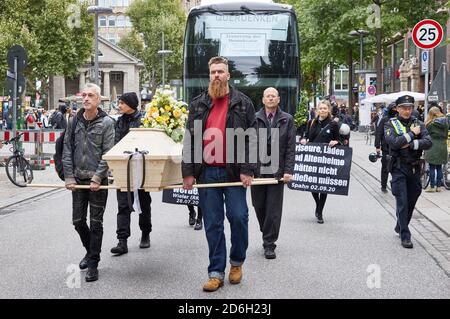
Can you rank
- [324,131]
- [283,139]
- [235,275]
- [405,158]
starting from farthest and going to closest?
[324,131] → [405,158] → [283,139] → [235,275]

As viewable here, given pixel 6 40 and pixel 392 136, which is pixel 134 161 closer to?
pixel 392 136

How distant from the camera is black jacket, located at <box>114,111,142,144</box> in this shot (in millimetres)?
7703

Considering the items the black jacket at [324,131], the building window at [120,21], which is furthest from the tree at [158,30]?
the black jacket at [324,131]

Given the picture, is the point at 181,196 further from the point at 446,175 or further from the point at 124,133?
the point at 446,175

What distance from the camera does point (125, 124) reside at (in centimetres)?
777

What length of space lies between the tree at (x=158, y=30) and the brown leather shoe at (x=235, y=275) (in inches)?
3482

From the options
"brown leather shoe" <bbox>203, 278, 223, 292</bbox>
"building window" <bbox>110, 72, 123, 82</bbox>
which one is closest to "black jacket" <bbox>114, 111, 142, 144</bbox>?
"brown leather shoe" <bbox>203, 278, 223, 292</bbox>

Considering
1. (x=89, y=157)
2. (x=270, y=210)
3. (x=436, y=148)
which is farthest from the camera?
(x=436, y=148)

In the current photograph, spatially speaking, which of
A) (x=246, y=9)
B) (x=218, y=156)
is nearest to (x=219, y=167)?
(x=218, y=156)

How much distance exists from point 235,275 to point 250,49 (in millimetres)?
10024

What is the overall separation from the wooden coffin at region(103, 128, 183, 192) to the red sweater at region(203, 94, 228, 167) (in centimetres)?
46

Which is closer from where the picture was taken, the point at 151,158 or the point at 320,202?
the point at 151,158

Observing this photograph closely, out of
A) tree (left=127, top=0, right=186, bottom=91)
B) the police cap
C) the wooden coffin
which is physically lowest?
the wooden coffin

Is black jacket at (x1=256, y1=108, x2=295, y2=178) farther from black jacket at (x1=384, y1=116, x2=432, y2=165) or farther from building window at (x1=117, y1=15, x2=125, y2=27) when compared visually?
building window at (x1=117, y1=15, x2=125, y2=27)
